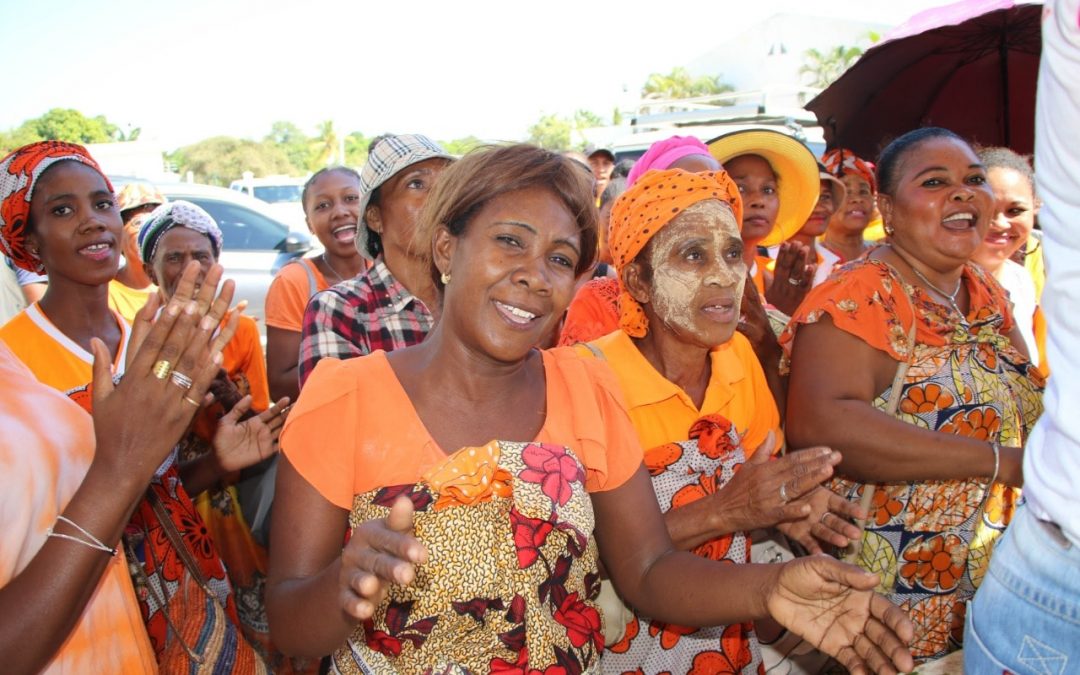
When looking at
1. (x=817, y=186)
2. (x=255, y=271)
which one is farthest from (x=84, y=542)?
(x=255, y=271)

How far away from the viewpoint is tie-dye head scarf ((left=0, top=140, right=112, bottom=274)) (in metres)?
2.68

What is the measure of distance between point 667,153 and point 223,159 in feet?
159

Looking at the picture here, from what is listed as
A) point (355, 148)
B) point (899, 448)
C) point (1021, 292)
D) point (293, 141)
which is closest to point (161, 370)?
point (899, 448)

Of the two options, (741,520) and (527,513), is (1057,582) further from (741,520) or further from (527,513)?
(527,513)

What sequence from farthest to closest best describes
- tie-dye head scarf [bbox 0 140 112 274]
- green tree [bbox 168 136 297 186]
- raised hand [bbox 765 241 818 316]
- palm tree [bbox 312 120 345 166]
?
palm tree [bbox 312 120 345 166] → green tree [bbox 168 136 297 186] → raised hand [bbox 765 241 818 316] → tie-dye head scarf [bbox 0 140 112 274]

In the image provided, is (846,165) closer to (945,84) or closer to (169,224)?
(945,84)

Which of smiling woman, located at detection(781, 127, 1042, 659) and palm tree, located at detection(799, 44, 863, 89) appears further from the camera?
palm tree, located at detection(799, 44, 863, 89)

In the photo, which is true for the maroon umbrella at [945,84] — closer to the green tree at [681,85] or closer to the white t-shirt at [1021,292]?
the white t-shirt at [1021,292]

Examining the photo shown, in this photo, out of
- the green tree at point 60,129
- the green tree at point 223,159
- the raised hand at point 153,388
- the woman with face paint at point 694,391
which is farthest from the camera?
the green tree at point 223,159

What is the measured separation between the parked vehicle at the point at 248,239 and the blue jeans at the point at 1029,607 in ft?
25.6

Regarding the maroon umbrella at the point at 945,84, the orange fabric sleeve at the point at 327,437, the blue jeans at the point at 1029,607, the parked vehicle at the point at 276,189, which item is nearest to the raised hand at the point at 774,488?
the blue jeans at the point at 1029,607

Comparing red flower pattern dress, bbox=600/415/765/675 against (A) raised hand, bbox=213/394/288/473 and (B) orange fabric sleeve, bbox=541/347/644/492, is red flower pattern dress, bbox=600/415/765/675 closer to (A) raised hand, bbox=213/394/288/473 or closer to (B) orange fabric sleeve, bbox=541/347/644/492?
(B) orange fabric sleeve, bbox=541/347/644/492

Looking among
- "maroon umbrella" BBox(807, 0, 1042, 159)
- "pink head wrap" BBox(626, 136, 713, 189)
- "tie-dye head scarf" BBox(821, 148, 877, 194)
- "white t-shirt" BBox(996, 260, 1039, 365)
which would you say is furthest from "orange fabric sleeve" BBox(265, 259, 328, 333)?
"white t-shirt" BBox(996, 260, 1039, 365)

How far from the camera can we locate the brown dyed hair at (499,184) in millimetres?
1863
